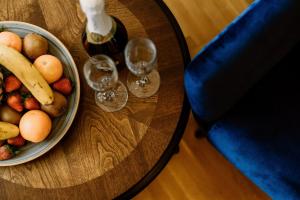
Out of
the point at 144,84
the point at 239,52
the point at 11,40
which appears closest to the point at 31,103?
the point at 11,40

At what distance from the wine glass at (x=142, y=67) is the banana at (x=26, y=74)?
0.59ft

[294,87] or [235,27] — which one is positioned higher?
[235,27]

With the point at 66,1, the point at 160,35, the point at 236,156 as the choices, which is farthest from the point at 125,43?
the point at 236,156

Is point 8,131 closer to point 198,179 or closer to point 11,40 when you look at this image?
point 11,40

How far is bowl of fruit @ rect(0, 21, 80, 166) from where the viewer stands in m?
0.68

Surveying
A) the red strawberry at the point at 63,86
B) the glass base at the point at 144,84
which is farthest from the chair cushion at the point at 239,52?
the red strawberry at the point at 63,86

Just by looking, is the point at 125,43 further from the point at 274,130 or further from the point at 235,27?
the point at 274,130

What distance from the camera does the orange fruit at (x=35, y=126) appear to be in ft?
2.21

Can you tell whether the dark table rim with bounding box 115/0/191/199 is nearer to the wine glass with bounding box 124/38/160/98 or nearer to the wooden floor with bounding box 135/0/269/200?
the wine glass with bounding box 124/38/160/98

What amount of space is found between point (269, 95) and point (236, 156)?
0.18 metres

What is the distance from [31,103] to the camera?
27.4 inches

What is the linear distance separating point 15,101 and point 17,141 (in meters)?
0.08

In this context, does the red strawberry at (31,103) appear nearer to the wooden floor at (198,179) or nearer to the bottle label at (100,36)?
the bottle label at (100,36)

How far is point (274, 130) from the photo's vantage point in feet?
2.63
